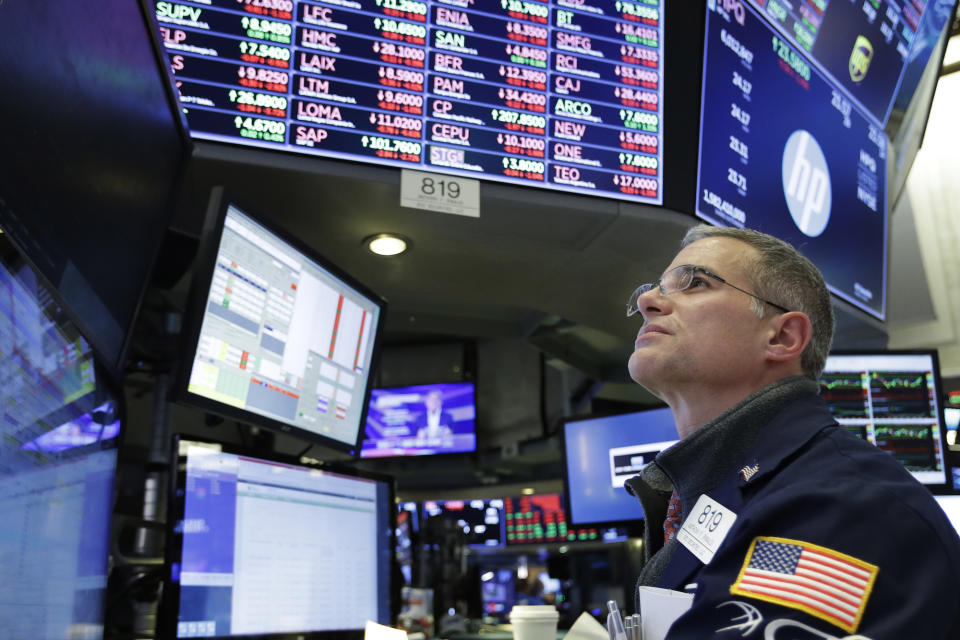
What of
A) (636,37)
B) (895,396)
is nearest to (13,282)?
(636,37)

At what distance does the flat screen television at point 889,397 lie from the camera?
2344mm

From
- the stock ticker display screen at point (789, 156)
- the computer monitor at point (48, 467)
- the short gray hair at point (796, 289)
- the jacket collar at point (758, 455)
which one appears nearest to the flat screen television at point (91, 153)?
the computer monitor at point (48, 467)

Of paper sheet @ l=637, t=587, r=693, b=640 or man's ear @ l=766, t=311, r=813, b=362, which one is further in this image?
man's ear @ l=766, t=311, r=813, b=362

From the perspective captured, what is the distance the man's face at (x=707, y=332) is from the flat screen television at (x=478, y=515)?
17.9 feet

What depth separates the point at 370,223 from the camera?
2369 mm

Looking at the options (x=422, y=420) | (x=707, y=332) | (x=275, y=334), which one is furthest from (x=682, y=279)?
(x=422, y=420)

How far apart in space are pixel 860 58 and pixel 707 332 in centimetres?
249

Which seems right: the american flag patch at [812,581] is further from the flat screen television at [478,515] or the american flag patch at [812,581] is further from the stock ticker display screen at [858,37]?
the flat screen television at [478,515]

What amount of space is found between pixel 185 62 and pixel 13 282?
1.29m

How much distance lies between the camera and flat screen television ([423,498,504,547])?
6656 mm

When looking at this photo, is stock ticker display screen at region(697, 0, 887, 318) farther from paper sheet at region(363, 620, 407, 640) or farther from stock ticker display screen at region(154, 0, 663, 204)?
paper sheet at region(363, 620, 407, 640)

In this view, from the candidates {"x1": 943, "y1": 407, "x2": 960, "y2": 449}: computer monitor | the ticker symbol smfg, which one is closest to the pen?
{"x1": 943, "y1": 407, "x2": 960, "y2": 449}: computer monitor

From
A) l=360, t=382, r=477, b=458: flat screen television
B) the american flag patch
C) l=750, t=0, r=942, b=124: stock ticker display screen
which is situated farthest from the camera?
l=360, t=382, r=477, b=458: flat screen television

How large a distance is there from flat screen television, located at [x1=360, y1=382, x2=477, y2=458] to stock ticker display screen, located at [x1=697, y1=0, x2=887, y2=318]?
3.19 m
